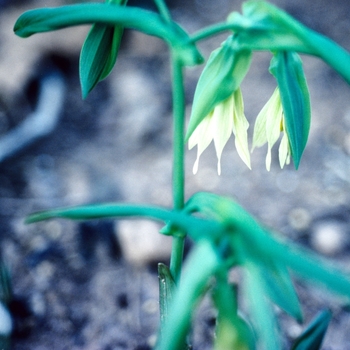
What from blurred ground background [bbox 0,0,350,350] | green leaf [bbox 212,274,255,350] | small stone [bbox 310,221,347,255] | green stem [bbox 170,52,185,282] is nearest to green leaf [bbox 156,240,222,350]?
green leaf [bbox 212,274,255,350]

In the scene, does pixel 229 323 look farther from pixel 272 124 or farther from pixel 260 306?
pixel 272 124

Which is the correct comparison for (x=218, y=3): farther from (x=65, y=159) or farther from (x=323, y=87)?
(x=65, y=159)

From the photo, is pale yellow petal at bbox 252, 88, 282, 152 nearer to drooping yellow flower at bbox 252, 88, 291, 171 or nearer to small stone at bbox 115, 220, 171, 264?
drooping yellow flower at bbox 252, 88, 291, 171

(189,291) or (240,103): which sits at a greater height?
(240,103)

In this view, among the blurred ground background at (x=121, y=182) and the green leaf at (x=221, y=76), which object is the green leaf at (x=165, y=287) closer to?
the green leaf at (x=221, y=76)

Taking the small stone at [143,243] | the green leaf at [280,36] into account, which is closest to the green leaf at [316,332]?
the green leaf at [280,36]

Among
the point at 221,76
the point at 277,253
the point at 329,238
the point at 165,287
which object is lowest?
the point at 329,238

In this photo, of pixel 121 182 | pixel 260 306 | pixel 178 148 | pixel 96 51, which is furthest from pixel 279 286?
pixel 121 182
